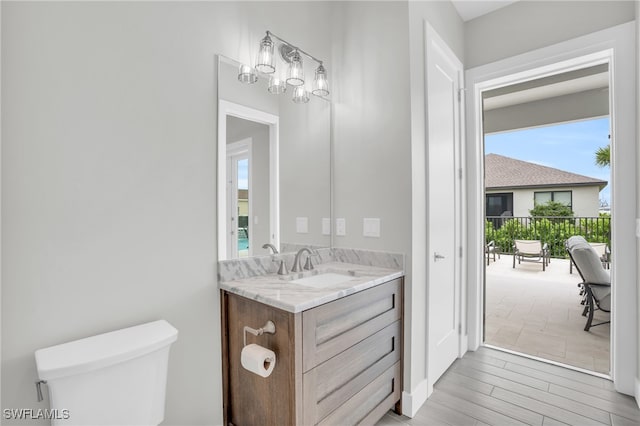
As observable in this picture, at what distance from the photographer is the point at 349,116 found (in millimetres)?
2135

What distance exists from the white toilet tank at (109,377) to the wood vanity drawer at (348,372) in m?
0.57

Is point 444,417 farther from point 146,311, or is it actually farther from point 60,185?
point 60,185

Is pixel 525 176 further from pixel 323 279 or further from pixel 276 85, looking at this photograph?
pixel 276 85

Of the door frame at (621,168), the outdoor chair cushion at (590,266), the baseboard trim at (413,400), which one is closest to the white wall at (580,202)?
the outdoor chair cushion at (590,266)

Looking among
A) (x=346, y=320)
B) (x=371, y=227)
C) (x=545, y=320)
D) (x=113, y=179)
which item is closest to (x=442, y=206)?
(x=371, y=227)

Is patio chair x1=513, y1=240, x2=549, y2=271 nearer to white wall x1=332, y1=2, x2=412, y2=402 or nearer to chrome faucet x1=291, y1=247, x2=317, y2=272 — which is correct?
white wall x1=332, y1=2, x2=412, y2=402

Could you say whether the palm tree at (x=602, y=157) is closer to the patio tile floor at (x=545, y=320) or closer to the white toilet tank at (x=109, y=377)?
the patio tile floor at (x=545, y=320)

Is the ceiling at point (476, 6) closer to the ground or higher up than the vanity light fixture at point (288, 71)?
higher up

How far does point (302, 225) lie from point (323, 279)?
0.40 m

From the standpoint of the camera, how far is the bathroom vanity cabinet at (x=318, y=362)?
1266 millimetres

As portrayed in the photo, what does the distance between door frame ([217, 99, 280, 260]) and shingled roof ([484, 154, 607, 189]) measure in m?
5.37

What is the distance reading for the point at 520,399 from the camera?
1.97 m

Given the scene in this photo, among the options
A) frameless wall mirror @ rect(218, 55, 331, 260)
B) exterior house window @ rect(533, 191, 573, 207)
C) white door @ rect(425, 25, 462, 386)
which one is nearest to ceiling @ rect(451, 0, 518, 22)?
white door @ rect(425, 25, 462, 386)

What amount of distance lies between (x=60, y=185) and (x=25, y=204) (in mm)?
113
